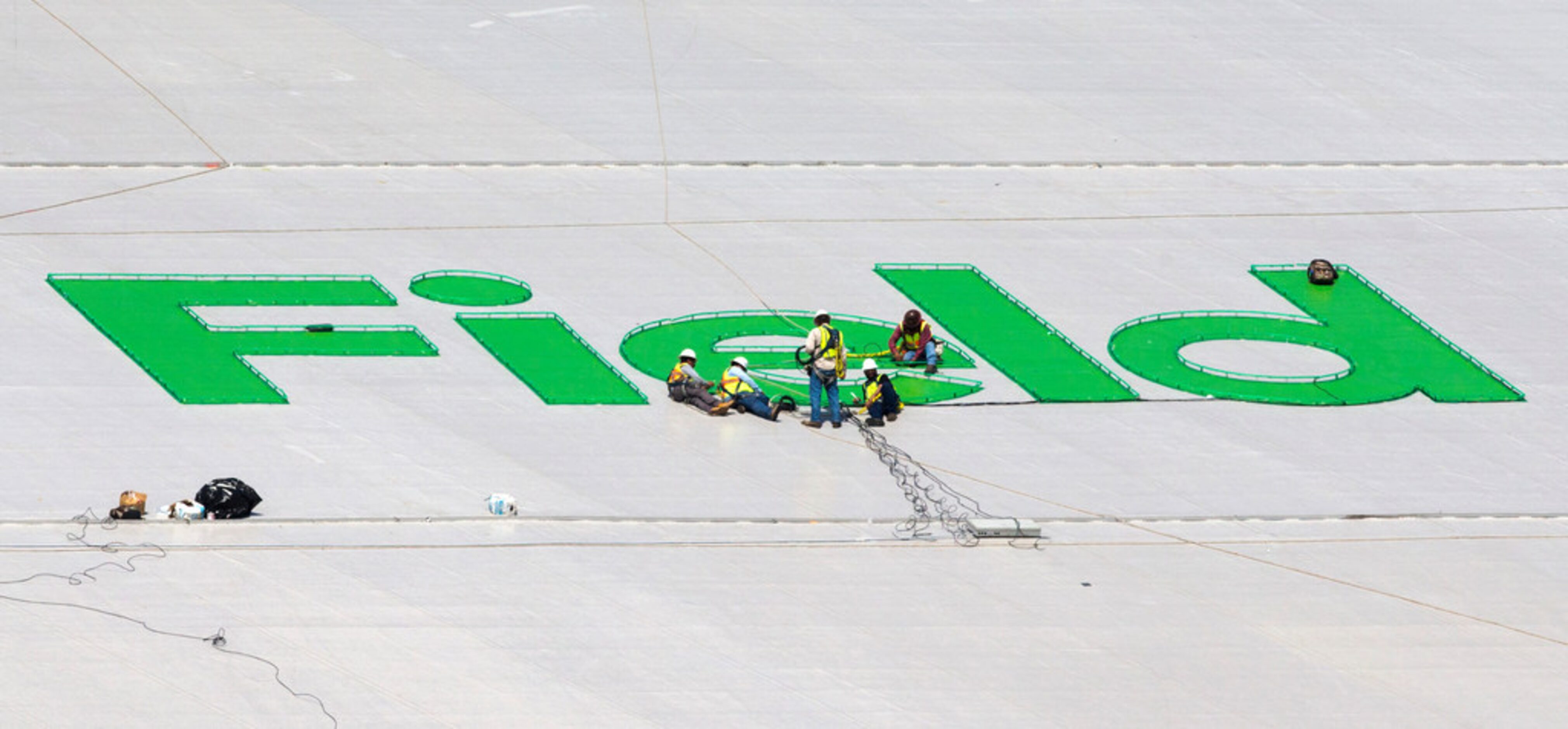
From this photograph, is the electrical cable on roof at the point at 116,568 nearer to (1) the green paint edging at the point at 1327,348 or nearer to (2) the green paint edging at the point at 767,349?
(2) the green paint edging at the point at 767,349

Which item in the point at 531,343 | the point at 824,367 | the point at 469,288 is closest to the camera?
the point at 824,367

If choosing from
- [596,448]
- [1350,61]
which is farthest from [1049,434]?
[1350,61]

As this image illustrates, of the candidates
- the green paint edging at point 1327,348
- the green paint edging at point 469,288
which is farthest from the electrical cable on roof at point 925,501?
the green paint edging at point 469,288

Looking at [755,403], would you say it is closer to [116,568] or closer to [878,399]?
[878,399]

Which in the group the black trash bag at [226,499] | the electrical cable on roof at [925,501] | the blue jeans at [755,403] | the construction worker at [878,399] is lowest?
the black trash bag at [226,499]

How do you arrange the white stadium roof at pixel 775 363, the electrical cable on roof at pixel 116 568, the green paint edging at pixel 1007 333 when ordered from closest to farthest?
the electrical cable on roof at pixel 116 568
the white stadium roof at pixel 775 363
the green paint edging at pixel 1007 333

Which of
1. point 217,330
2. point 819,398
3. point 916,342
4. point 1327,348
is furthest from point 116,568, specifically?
point 1327,348

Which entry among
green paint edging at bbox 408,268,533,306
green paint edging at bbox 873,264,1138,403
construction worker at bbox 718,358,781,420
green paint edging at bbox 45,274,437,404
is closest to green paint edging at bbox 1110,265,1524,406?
green paint edging at bbox 873,264,1138,403
